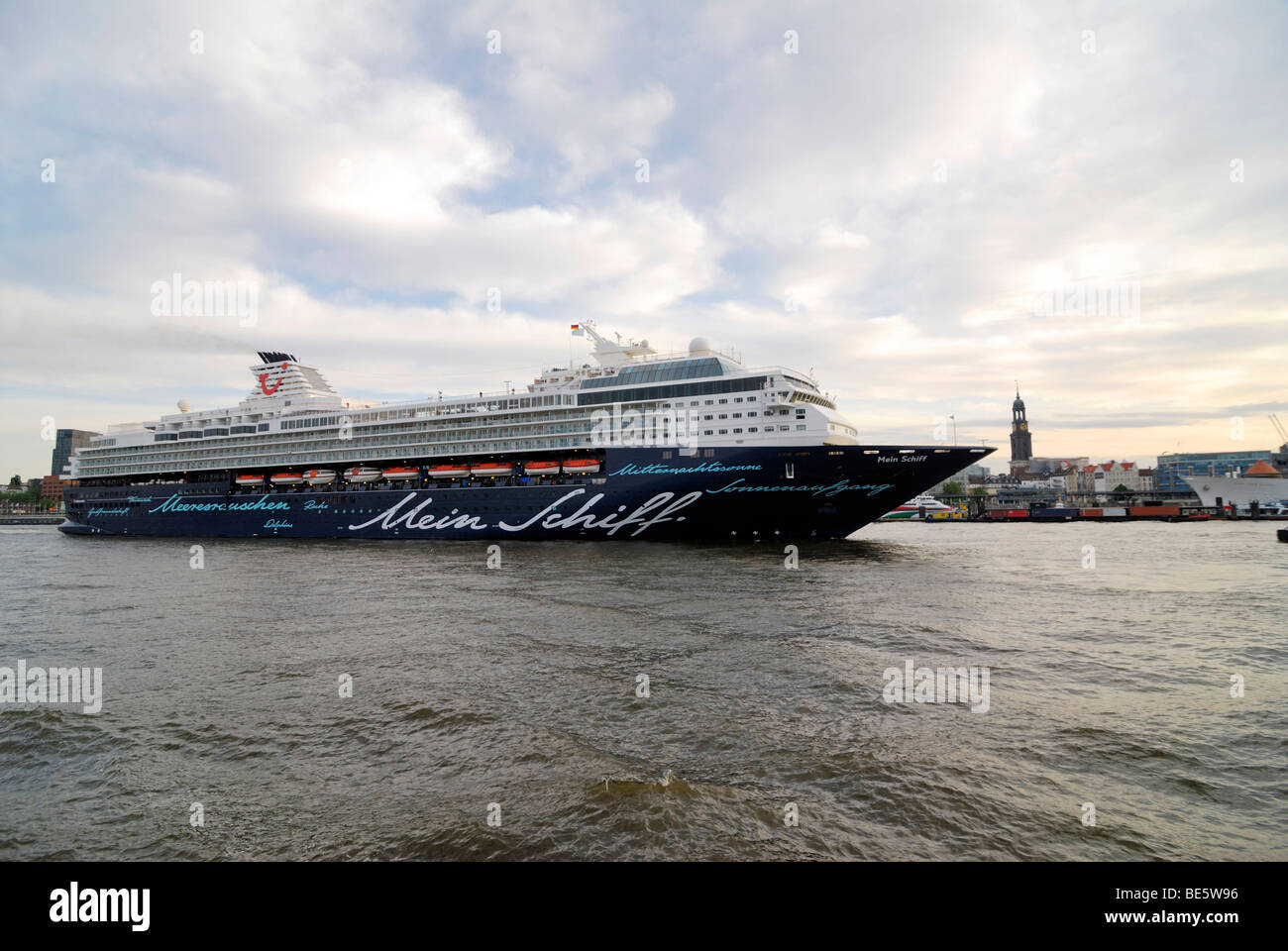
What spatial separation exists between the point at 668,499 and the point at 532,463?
11984 millimetres

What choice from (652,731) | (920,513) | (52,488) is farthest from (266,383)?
(52,488)

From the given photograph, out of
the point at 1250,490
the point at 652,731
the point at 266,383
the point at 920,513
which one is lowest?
the point at 920,513

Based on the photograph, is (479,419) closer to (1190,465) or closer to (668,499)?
(668,499)

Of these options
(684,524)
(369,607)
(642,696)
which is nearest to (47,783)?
(642,696)

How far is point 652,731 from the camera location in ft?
27.8

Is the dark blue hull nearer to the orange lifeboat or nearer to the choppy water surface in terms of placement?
the orange lifeboat

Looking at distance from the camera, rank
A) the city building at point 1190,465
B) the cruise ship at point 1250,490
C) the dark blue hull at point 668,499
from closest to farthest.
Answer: the dark blue hull at point 668,499 < the cruise ship at point 1250,490 < the city building at point 1190,465

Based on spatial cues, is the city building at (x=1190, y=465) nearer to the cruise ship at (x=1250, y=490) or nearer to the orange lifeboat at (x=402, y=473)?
the cruise ship at (x=1250, y=490)

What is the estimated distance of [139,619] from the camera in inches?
678

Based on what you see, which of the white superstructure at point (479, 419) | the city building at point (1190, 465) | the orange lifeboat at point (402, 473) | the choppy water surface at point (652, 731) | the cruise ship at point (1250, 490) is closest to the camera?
the choppy water surface at point (652, 731)

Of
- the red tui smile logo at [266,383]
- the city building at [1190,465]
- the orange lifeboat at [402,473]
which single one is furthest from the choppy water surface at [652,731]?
the city building at [1190,465]

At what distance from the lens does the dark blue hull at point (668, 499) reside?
109 feet

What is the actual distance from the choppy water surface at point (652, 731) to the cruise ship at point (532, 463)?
619 inches
